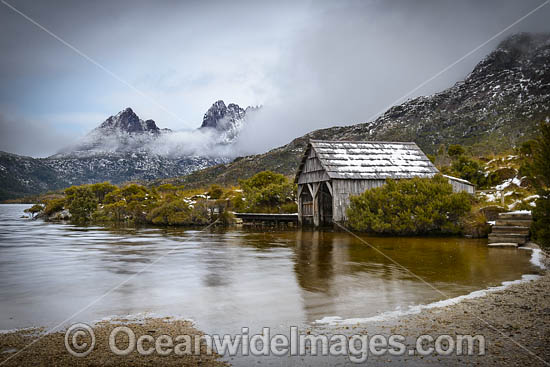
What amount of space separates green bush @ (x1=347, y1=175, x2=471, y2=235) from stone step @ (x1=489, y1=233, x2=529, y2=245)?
387 cm

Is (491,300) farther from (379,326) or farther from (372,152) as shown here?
(372,152)

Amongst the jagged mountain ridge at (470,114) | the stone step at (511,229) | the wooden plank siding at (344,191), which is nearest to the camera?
the stone step at (511,229)

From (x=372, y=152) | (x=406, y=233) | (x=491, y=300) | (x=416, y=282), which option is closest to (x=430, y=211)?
(x=406, y=233)

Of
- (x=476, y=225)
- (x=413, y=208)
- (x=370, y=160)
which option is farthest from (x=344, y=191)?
(x=476, y=225)

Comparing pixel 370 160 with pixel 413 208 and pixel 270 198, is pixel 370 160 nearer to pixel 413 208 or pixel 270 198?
pixel 413 208

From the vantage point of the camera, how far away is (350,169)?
2478 cm

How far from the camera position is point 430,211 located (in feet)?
63.6

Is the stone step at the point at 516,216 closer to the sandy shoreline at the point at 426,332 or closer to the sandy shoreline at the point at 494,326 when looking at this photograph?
the sandy shoreline at the point at 494,326

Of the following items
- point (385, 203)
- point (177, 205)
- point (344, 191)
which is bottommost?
point (385, 203)

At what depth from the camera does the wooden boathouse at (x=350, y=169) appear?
24.4 m

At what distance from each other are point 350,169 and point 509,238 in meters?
11.0

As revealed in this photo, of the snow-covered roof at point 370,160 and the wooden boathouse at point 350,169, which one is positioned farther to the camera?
the snow-covered roof at point 370,160

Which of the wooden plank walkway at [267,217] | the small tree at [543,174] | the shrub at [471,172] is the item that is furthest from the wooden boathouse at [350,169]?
the small tree at [543,174]

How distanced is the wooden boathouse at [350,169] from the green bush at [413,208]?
3087mm
